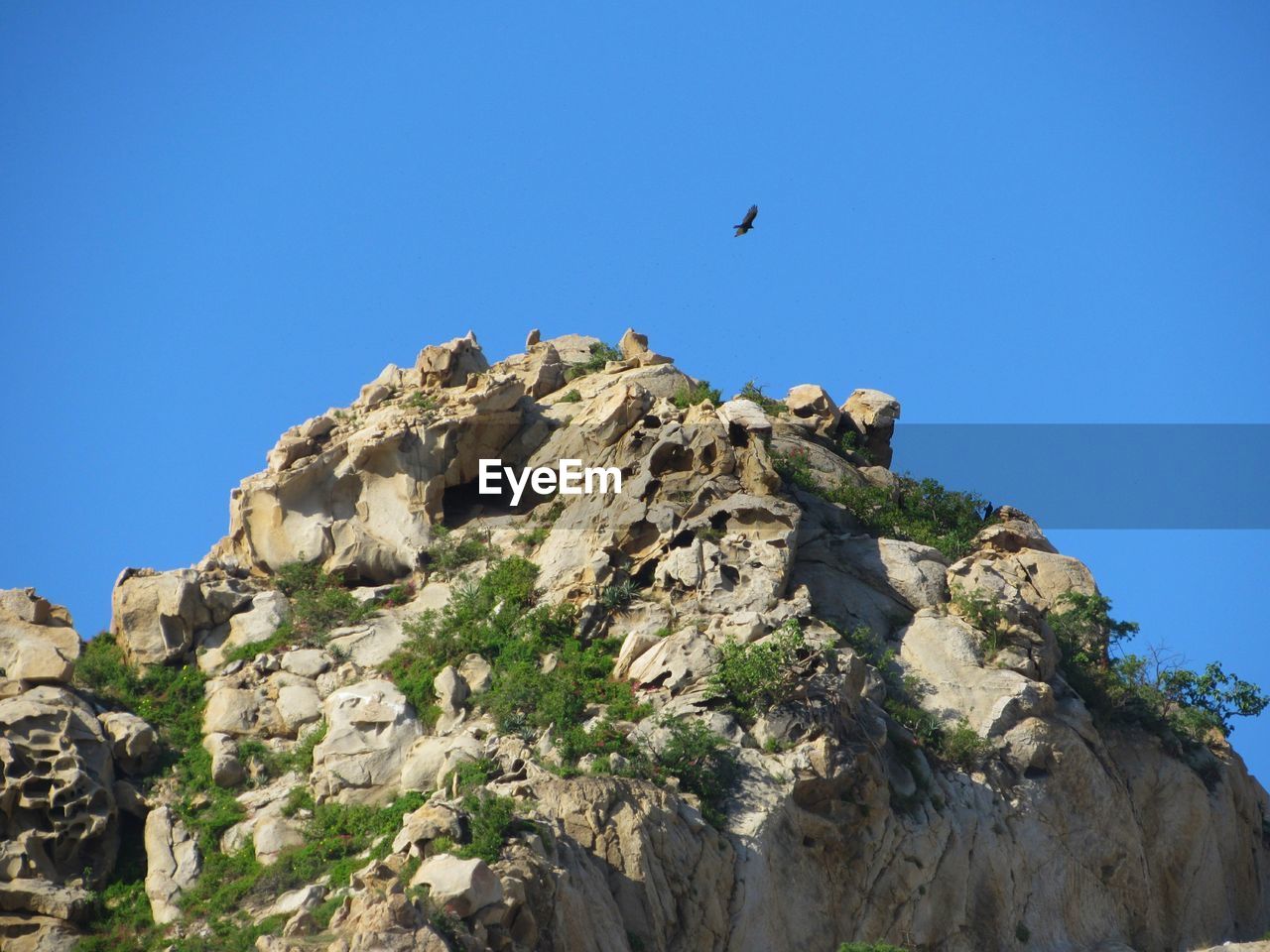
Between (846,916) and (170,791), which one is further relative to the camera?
(170,791)

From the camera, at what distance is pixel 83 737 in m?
42.5

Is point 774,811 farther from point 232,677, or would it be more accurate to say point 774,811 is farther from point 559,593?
point 232,677

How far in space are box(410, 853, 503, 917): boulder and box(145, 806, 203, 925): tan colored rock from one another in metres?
8.76

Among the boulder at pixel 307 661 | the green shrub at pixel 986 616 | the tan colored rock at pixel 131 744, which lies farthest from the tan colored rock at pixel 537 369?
the tan colored rock at pixel 131 744

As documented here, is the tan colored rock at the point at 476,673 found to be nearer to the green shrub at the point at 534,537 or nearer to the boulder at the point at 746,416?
A: the green shrub at the point at 534,537

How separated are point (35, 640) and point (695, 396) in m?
17.4

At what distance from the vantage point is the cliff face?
37.2m

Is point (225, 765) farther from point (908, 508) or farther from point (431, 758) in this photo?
point (908, 508)

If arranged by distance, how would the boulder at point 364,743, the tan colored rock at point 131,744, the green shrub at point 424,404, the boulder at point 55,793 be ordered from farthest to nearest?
the green shrub at point 424,404 → the tan colored rock at point 131,744 → the boulder at point 364,743 → the boulder at point 55,793

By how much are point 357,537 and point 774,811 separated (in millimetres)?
15178

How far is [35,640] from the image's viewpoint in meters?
45.8

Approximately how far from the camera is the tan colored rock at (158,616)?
1844 inches

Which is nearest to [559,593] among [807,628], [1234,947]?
[807,628]

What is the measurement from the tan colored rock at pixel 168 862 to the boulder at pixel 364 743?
9.22 feet
